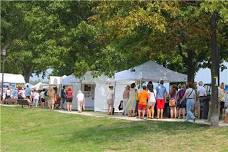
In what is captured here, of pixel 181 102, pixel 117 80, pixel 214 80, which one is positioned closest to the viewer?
pixel 214 80

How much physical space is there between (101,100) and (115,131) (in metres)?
13.5

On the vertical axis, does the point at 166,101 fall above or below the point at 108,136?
above

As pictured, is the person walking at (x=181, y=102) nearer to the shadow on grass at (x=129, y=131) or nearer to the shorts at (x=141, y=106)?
the shorts at (x=141, y=106)

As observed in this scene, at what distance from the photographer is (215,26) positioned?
758 inches

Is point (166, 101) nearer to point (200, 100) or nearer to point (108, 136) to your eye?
point (200, 100)

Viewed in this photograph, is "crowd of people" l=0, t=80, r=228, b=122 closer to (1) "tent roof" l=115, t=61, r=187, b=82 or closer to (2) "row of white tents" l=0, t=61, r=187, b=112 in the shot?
(1) "tent roof" l=115, t=61, r=187, b=82

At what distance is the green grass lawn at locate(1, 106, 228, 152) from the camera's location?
16.1m

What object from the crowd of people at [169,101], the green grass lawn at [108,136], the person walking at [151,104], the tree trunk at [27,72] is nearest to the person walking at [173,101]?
the crowd of people at [169,101]

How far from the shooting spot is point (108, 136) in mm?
18703

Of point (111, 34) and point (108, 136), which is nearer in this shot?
point (108, 136)

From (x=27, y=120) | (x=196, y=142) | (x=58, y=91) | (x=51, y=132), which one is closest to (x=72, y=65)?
(x=58, y=91)

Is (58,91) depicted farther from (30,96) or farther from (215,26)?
(215,26)

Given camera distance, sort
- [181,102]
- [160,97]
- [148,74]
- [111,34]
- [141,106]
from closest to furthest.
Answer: [111,34], [181,102], [160,97], [141,106], [148,74]

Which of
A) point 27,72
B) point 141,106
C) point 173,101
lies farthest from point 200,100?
point 27,72
